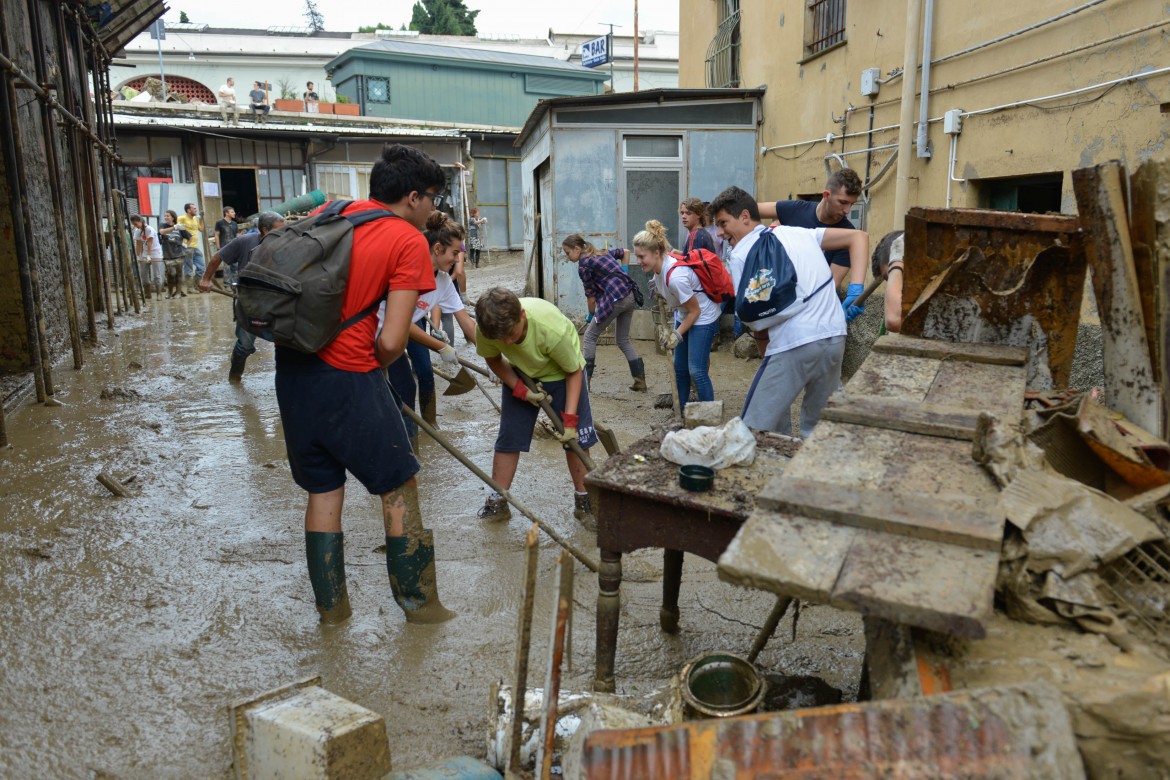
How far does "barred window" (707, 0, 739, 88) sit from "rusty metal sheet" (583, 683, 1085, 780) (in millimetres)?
12272

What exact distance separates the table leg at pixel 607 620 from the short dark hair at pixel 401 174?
1.59 m

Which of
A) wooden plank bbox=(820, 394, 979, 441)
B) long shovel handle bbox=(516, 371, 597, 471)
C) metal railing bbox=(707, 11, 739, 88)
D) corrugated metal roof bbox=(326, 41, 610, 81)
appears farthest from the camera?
corrugated metal roof bbox=(326, 41, 610, 81)

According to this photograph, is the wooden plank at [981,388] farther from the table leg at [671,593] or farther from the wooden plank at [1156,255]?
the table leg at [671,593]

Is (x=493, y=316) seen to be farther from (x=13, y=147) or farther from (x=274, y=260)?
(x=13, y=147)

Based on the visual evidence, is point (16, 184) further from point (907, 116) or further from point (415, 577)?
point (907, 116)

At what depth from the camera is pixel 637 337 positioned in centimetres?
1156

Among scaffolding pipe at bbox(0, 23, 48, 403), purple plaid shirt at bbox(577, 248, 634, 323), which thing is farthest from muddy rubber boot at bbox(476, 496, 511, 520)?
scaffolding pipe at bbox(0, 23, 48, 403)

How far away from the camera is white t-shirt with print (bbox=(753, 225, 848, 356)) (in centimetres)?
418

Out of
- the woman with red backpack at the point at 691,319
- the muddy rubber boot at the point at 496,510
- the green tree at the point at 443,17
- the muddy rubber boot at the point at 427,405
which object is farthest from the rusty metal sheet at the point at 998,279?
the green tree at the point at 443,17

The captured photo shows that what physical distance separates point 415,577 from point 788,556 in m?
2.03

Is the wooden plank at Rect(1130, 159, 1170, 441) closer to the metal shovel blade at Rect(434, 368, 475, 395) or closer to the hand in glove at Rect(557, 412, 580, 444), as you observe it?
the hand in glove at Rect(557, 412, 580, 444)

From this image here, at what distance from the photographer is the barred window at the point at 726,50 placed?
12.6m

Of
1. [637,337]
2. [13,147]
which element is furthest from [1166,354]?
[637,337]

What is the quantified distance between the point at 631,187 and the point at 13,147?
730 centimetres
